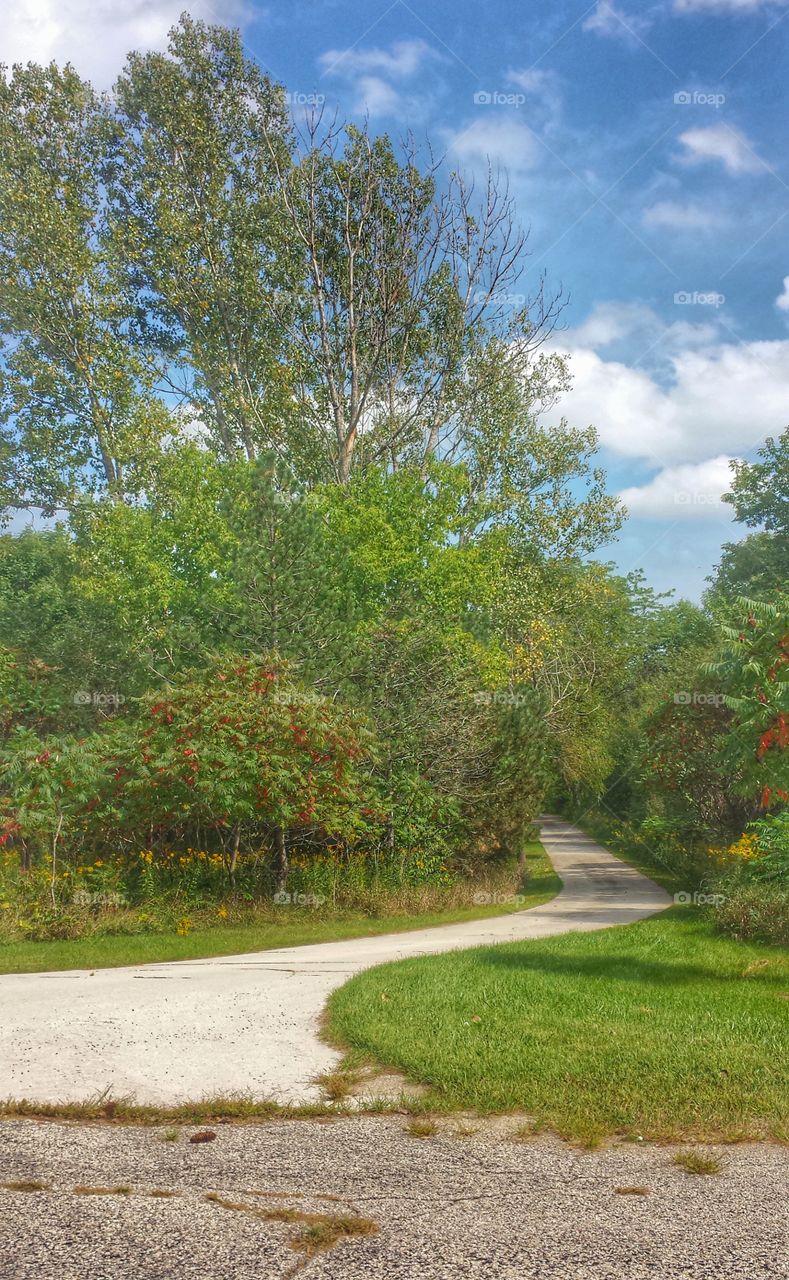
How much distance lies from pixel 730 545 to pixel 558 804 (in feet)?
91.3

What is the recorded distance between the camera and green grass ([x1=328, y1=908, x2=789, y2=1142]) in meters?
6.83

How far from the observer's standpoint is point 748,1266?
421 cm

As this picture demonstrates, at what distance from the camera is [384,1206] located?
4.83 meters

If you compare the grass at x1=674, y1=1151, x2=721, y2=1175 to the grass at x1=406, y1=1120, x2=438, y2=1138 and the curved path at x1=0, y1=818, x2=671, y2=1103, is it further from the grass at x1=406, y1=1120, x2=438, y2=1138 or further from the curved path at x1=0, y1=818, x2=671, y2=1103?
the curved path at x1=0, y1=818, x2=671, y2=1103

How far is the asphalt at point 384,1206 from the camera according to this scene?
412cm

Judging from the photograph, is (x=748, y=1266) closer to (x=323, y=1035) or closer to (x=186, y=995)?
(x=323, y=1035)

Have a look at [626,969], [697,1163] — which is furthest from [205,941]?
[697,1163]


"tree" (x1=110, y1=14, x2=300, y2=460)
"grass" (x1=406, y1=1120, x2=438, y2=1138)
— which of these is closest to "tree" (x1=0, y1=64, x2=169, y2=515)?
"tree" (x1=110, y1=14, x2=300, y2=460)

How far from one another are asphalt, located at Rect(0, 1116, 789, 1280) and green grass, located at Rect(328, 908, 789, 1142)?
22.9 inches

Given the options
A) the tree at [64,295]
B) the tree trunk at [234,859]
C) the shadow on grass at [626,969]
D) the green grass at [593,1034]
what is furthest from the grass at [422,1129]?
the tree at [64,295]

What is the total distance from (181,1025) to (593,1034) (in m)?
3.64

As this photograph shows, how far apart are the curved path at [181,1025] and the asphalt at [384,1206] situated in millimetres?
1152

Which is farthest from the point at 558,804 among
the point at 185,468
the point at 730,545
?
the point at 185,468

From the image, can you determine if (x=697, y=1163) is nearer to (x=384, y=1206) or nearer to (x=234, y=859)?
(x=384, y=1206)
